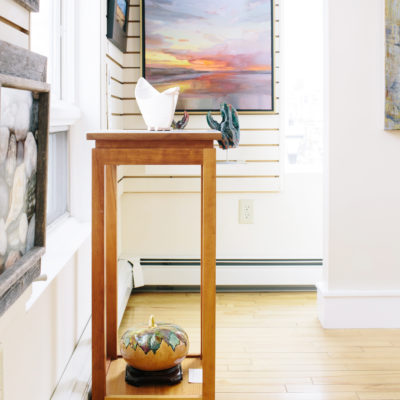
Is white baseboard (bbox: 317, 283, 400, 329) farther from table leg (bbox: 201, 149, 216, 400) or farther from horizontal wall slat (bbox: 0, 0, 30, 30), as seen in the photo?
horizontal wall slat (bbox: 0, 0, 30, 30)

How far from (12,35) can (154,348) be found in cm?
117

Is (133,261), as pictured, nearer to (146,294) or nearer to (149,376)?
(146,294)

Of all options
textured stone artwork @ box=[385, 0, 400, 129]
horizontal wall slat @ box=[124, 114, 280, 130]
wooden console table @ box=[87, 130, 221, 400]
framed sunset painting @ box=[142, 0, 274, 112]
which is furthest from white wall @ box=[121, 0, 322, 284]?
wooden console table @ box=[87, 130, 221, 400]

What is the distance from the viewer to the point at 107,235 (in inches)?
91.3

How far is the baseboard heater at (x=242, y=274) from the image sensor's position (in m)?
3.81

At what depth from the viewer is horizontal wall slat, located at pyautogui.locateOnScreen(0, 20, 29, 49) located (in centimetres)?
124

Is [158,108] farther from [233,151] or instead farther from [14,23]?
[233,151]

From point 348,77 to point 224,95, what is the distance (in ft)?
3.02

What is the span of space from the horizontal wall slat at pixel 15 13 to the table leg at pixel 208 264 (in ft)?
2.40

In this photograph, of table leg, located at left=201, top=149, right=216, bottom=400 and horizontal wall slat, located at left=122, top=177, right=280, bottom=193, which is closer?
table leg, located at left=201, top=149, right=216, bottom=400

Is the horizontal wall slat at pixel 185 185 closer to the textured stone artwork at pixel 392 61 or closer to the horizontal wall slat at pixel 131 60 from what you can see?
the horizontal wall slat at pixel 131 60

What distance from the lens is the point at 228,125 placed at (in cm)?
345

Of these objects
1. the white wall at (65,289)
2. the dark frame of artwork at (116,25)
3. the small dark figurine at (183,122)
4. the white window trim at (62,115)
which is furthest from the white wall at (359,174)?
the white window trim at (62,115)

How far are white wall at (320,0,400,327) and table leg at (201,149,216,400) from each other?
4.12 ft
